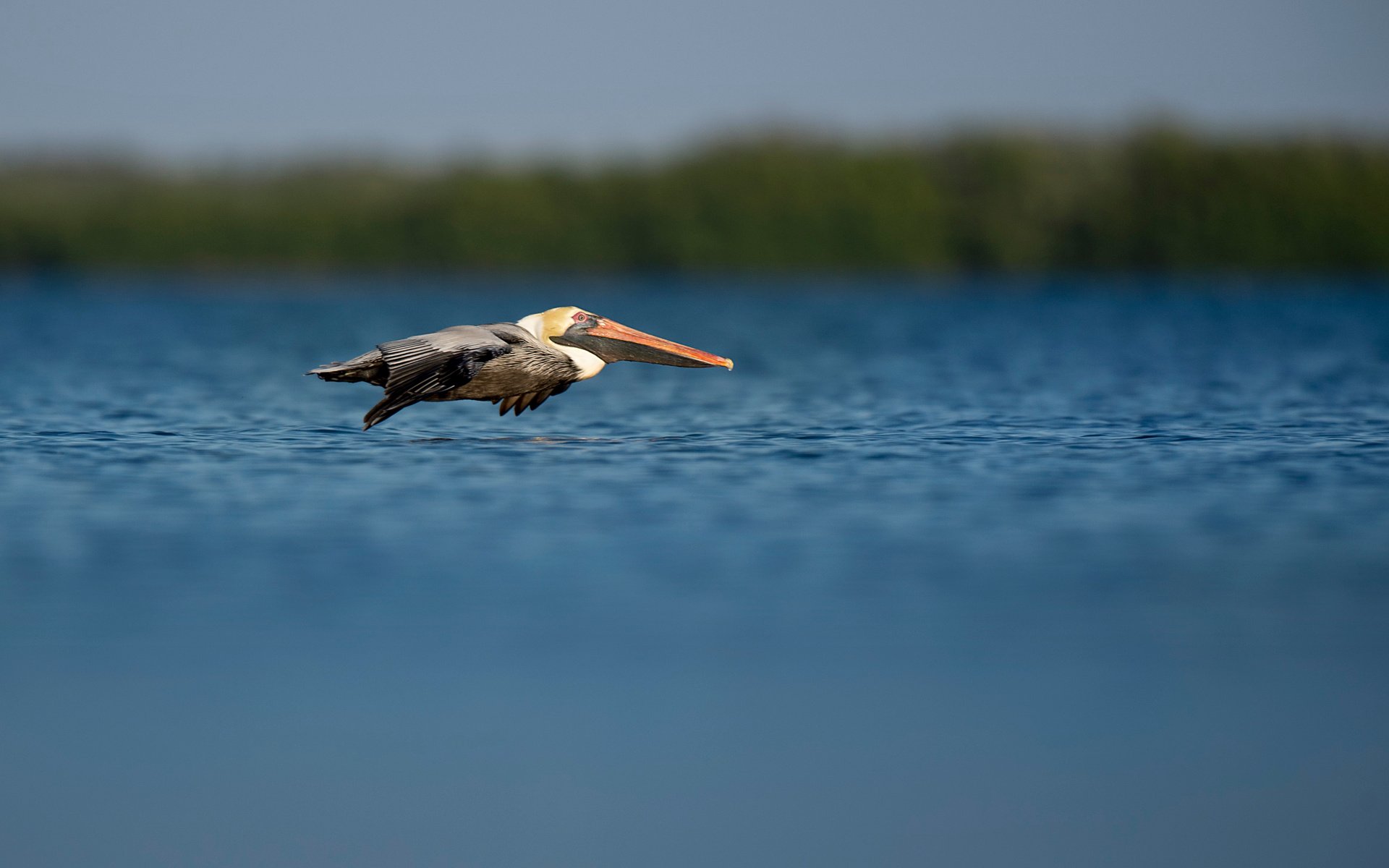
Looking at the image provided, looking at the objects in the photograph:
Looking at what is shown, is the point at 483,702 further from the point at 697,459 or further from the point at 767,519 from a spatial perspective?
the point at 697,459

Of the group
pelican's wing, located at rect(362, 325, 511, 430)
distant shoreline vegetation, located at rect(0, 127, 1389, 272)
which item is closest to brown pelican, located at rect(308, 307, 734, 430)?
pelican's wing, located at rect(362, 325, 511, 430)

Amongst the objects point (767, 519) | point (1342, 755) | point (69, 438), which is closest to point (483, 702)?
point (1342, 755)

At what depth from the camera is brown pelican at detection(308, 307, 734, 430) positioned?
1134cm

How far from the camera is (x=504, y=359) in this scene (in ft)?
38.9

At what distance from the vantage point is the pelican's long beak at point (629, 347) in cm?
1262

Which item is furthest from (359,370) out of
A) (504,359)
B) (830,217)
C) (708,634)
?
(830,217)

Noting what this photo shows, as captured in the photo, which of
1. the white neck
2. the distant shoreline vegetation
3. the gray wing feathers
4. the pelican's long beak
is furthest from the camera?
the distant shoreline vegetation

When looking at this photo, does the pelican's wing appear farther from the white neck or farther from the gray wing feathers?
the gray wing feathers

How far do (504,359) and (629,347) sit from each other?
3.97 ft

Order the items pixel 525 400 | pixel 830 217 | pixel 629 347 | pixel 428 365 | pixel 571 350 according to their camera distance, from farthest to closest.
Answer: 1. pixel 830 217
2. pixel 525 400
3. pixel 629 347
4. pixel 571 350
5. pixel 428 365

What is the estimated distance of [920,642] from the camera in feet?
20.0

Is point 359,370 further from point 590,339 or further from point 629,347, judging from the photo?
point 629,347

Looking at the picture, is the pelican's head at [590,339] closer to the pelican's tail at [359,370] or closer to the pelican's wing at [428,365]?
the pelican's wing at [428,365]

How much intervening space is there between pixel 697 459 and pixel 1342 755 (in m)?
6.67
